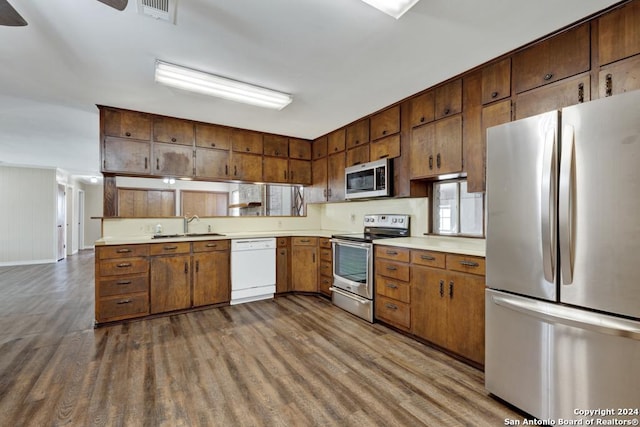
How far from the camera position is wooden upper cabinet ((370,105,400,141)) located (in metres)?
3.31

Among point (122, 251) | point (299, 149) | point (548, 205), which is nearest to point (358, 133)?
point (299, 149)

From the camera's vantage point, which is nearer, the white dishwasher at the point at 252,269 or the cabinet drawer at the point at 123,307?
the cabinet drawer at the point at 123,307

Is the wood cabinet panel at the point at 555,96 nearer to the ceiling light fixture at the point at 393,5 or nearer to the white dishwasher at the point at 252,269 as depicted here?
the ceiling light fixture at the point at 393,5

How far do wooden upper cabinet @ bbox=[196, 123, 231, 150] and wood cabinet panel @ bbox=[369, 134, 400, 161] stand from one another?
6.67 feet

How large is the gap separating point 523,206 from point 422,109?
1.67 m

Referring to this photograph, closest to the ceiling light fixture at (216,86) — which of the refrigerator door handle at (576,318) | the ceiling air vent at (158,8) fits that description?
the ceiling air vent at (158,8)

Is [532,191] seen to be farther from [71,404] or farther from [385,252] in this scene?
[71,404]

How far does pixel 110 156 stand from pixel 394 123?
3336 mm

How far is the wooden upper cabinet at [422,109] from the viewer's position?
2904 mm

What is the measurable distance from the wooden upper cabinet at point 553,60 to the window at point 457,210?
1.05m

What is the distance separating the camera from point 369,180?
362cm

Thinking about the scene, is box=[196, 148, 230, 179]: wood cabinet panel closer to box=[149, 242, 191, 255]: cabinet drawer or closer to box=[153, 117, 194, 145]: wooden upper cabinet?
box=[153, 117, 194, 145]: wooden upper cabinet

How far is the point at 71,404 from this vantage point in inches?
71.3

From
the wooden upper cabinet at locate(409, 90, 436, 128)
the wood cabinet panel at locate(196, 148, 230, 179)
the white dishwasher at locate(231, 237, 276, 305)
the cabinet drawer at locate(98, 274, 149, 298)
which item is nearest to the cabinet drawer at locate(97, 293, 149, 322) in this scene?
the cabinet drawer at locate(98, 274, 149, 298)
